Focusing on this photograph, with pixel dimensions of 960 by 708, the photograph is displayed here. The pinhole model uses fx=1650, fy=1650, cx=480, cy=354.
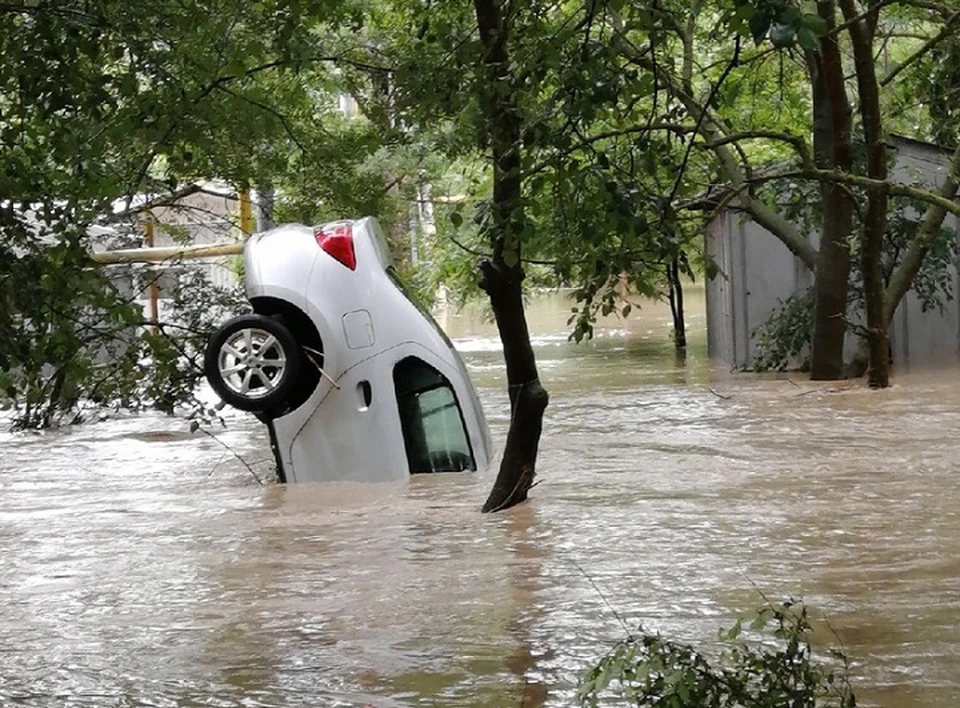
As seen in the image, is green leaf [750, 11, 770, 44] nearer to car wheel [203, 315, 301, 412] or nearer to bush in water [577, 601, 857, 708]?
bush in water [577, 601, 857, 708]

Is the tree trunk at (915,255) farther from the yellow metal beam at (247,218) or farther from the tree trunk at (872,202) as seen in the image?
the yellow metal beam at (247,218)

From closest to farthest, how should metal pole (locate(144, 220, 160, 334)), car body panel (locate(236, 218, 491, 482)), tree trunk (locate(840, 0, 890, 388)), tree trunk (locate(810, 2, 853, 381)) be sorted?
car body panel (locate(236, 218, 491, 482)) < metal pole (locate(144, 220, 160, 334)) < tree trunk (locate(840, 0, 890, 388)) < tree trunk (locate(810, 2, 853, 381))

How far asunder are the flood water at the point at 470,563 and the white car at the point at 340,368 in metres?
0.26

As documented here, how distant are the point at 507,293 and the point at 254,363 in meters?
2.66

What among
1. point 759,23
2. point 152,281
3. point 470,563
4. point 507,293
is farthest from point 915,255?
point 759,23

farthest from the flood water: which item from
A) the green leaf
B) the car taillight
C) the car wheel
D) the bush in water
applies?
the green leaf

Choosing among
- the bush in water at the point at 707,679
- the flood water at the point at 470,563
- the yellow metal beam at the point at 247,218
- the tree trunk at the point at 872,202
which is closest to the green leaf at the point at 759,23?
the bush in water at the point at 707,679

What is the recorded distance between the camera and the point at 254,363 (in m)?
11.0

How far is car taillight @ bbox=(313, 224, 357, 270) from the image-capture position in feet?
36.3

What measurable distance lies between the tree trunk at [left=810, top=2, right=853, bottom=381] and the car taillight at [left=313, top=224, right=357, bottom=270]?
22.8 ft

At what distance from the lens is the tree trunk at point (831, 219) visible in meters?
16.8

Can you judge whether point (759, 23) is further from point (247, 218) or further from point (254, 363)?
point (247, 218)

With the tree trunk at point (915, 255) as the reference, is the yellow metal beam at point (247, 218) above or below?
above

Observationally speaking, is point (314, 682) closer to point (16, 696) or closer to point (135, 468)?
point (16, 696)
